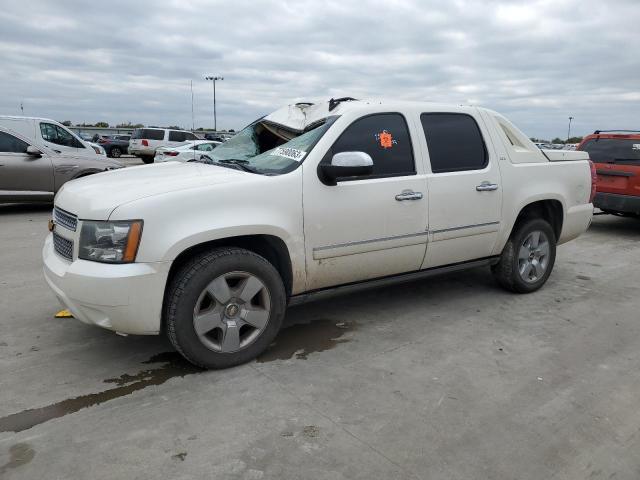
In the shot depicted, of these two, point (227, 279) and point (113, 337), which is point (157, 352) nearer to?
point (113, 337)

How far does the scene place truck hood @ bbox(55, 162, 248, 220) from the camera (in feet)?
10.2

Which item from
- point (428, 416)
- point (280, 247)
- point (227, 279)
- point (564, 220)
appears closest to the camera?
point (428, 416)

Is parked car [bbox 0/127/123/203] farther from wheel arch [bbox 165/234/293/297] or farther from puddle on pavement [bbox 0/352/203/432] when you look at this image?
wheel arch [bbox 165/234/293/297]

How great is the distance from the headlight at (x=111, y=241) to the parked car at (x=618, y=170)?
8.19m

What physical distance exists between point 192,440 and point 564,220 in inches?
170

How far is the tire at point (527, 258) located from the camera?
496 centimetres

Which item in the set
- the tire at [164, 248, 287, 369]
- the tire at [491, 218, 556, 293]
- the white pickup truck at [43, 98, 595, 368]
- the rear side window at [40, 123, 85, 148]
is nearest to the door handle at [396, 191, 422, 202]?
the white pickup truck at [43, 98, 595, 368]

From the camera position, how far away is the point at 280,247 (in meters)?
3.57

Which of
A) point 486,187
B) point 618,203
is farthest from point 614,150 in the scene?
point 486,187

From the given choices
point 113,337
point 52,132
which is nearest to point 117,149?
point 52,132

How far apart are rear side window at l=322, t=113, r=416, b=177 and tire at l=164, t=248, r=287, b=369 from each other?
1097mm

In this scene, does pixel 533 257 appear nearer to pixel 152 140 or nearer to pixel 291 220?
pixel 291 220

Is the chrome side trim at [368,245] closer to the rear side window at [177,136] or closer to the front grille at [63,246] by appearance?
the front grille at [63,246]

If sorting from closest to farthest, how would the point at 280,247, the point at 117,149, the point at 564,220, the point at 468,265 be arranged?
the point at 280,247
the point at 468,265
the point at 564,220
the point at 117,149
